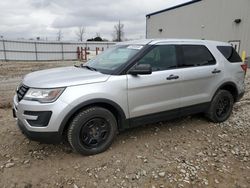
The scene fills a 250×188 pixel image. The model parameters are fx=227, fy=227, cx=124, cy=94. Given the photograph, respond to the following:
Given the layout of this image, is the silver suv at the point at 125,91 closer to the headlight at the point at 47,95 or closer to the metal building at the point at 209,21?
the headlight at the point at 47,95

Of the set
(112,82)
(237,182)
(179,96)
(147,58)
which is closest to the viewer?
(237,182)

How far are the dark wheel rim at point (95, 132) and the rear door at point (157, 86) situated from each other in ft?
1.56

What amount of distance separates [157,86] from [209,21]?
1826 cm

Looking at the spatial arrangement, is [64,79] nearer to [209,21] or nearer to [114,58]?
[114,58]

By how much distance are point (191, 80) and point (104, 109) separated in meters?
1.77

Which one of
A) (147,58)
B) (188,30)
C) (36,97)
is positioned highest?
(188,30)

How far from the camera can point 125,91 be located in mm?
3467

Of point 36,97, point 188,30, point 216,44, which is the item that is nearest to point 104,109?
point 36,97

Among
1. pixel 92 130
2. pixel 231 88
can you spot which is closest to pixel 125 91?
pixel 92 130

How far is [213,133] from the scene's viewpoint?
431 centimetres

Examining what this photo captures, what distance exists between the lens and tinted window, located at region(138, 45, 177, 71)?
380cm

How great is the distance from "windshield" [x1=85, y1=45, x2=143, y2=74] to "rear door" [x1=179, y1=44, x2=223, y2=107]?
3.11 ft

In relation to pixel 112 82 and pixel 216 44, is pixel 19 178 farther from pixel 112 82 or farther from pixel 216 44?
pixel 216 44

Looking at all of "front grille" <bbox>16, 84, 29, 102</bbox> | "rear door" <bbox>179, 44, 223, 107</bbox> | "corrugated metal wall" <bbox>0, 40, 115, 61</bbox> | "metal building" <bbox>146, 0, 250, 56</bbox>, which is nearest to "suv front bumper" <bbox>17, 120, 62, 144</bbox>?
"front grille" <bbox>16, 84, 29, 102</bbox>
